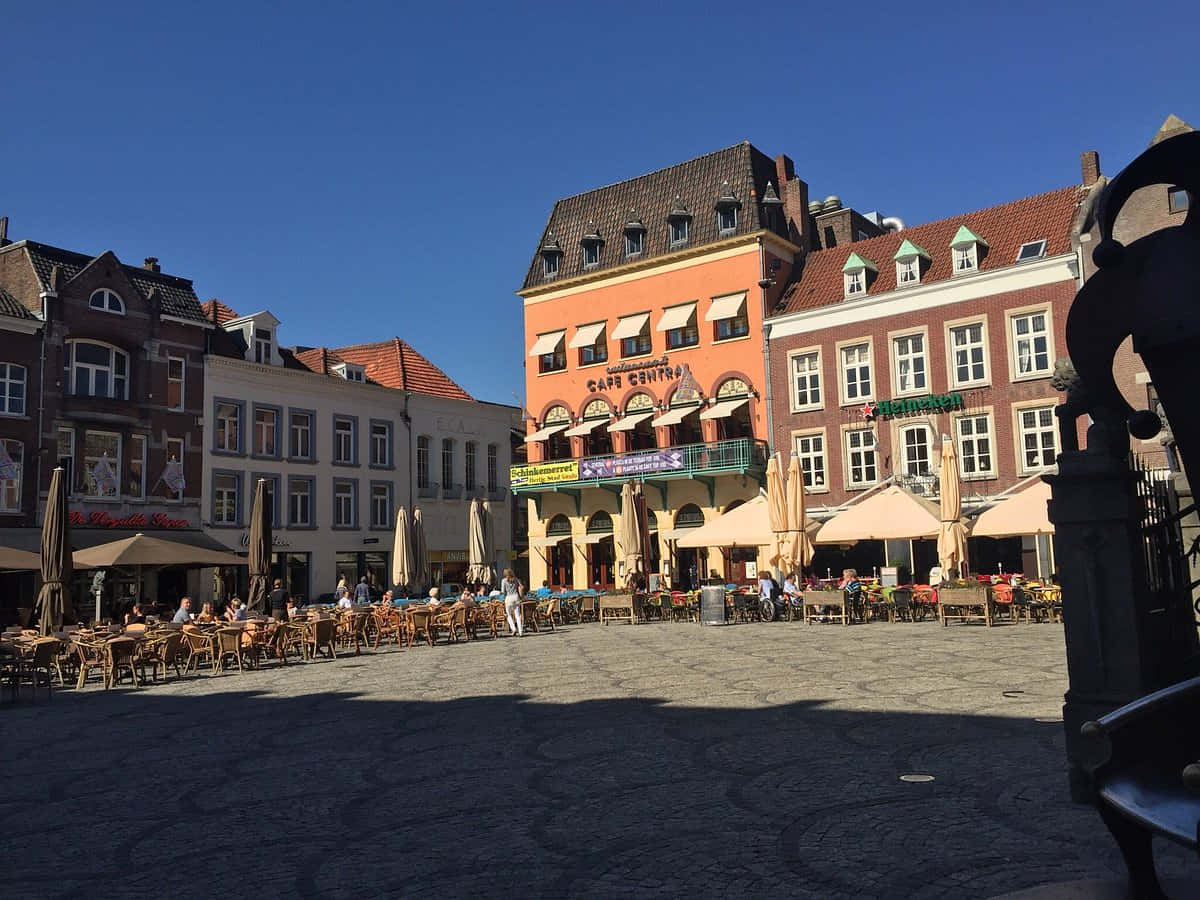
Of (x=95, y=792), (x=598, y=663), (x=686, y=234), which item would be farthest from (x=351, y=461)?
(x=95, y=792)

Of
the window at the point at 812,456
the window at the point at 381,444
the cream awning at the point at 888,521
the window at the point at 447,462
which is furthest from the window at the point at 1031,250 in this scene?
the window at the point at 381,444

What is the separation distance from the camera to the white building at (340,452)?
122 ft

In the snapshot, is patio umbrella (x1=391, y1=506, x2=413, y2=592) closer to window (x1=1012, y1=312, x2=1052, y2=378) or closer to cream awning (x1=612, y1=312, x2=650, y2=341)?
cream awning (x1=612, y1=312, x2=650, y2=341)

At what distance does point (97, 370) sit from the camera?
109 feet

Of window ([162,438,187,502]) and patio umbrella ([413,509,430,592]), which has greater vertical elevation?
window ([162,438,187,502])

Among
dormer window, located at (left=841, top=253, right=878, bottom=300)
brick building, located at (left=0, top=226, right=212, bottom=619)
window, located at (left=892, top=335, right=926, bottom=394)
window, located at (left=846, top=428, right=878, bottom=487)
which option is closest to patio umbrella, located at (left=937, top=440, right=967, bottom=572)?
window, located at (left=846, top=428, right=878, bottom=487)

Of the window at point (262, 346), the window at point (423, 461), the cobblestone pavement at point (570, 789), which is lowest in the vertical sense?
the cobblestone pavement at point (570, 789)

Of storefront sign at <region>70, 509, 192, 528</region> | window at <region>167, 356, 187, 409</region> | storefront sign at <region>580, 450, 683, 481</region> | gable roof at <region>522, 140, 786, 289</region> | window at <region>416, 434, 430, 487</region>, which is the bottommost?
storefront sign at <region>70, 509, 192, 528</region>

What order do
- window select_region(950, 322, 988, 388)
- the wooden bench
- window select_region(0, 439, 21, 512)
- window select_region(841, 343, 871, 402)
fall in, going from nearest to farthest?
the wooden bench
window select_region(0, 439, 21, 512)
window select_region(950, 322, 988, 388)
window select_region(841, 343, 871, 402)

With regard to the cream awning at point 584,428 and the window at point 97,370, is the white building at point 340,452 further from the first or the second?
→ the cream awning at point 584,428

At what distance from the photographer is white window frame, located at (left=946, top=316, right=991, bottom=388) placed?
3238 cm

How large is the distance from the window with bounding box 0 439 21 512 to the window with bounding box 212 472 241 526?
6.90m

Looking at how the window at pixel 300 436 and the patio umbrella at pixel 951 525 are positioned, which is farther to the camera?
the window at pixel 300 436

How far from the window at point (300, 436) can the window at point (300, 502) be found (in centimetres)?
101
